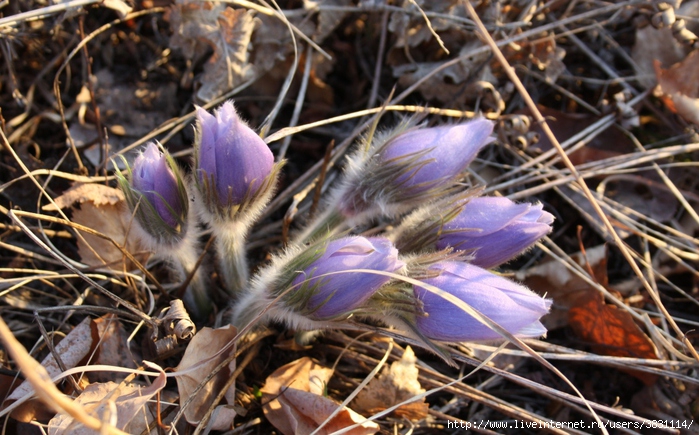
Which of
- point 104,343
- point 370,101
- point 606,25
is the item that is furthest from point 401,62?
point 104,343

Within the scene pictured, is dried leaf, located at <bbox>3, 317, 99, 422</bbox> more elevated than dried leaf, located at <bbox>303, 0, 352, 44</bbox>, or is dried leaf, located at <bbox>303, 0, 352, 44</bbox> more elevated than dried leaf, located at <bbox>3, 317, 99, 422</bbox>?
dried leaf, located at <bbox>303, 0, 352, 44</bbox>

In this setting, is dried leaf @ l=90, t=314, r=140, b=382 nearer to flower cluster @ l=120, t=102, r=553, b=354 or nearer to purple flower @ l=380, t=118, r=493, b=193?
Answer: flower cluster @ l=120, t=102, r=553, b=354

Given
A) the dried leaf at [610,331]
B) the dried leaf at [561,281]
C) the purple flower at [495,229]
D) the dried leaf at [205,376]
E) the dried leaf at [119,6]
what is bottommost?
the dried leaf at [610,331]

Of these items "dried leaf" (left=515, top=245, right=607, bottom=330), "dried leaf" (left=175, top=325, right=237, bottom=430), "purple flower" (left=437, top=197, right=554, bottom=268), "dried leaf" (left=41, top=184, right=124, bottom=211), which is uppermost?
"dried leaf" (left=41, top=184, right=124, bottom=211)

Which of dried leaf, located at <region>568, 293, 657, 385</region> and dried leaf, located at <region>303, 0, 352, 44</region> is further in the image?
dried leaf, located at <region>303, 0, 352, 44</region>

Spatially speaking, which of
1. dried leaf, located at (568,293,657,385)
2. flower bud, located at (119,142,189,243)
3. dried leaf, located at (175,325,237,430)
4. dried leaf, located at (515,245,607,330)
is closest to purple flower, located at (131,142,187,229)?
flower bud, located at (119,142,189,243)

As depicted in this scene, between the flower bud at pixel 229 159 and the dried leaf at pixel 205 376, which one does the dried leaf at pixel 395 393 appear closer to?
the dried leaf at pixel 205 376

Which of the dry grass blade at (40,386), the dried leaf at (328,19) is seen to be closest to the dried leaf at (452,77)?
the dried leaf at (328,19)
